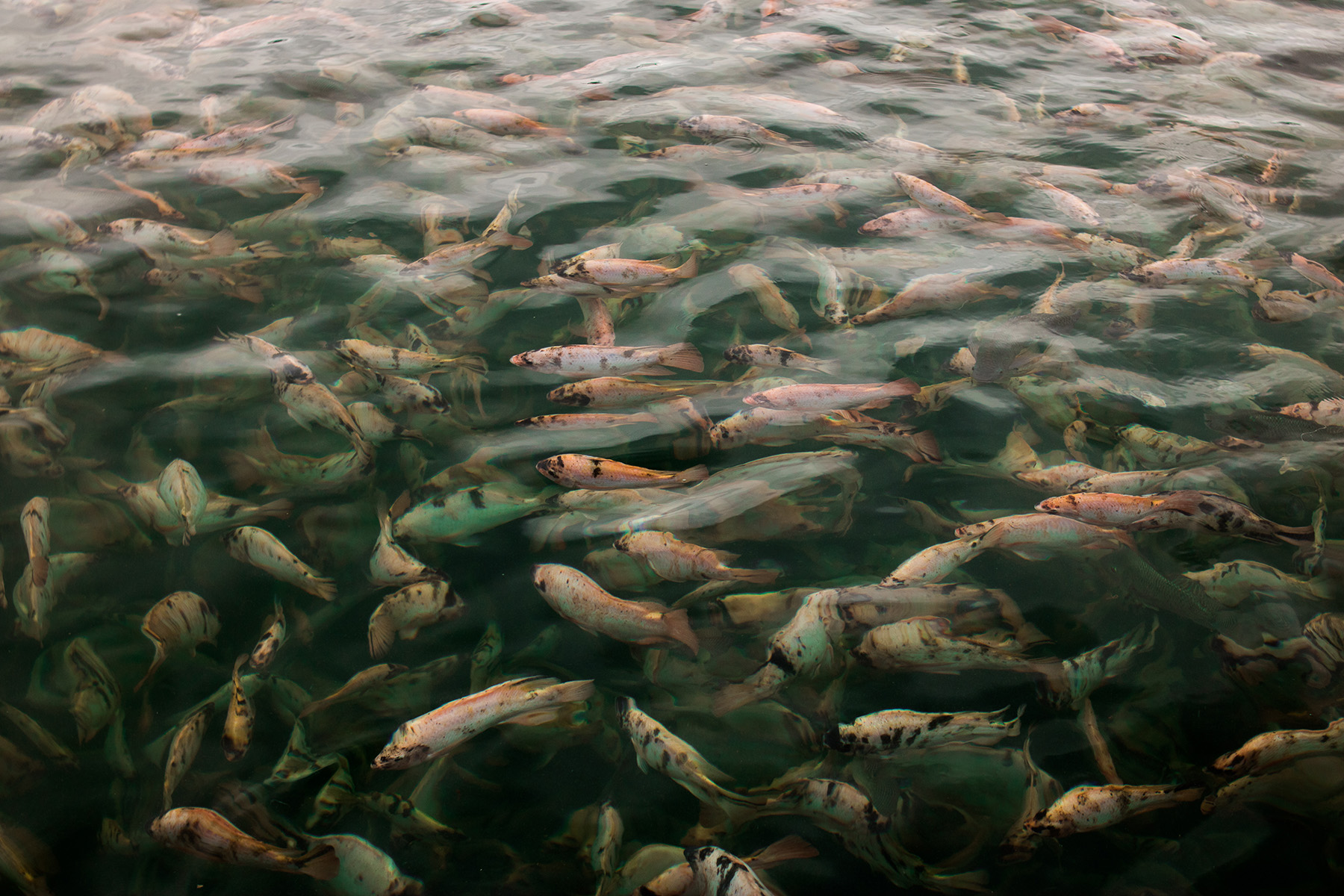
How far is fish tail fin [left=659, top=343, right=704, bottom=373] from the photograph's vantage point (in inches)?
117

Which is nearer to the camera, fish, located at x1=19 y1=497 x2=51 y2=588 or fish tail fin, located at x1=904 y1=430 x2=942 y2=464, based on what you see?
fish, located at x1=19 y1=497 x2=51 y2=588

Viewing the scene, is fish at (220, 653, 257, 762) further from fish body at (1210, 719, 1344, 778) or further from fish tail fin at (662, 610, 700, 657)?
fish body at (1210, 719, 1344, 778)

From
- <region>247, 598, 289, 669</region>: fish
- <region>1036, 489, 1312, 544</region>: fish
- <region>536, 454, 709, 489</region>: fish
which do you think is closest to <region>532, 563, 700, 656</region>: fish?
<region>536, 454, 709, 489</region>: fish

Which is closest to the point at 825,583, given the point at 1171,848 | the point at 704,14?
the point at 1171,848

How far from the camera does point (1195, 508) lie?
2428mm

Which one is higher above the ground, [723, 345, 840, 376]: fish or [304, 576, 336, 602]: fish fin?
[723, 345, 840, 376]: fish

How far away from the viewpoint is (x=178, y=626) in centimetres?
234

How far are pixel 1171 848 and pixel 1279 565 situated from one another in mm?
1029

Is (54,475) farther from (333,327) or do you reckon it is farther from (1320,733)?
(1320,733)

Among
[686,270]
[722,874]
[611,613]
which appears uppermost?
[686,270]

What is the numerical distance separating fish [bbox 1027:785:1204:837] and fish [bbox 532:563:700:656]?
1016 millimetres

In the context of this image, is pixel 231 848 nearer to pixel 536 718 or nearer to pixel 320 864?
pixel 320 864

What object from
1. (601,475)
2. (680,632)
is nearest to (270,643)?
(601,475)

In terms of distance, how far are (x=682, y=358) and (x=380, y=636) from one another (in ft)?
4.86
